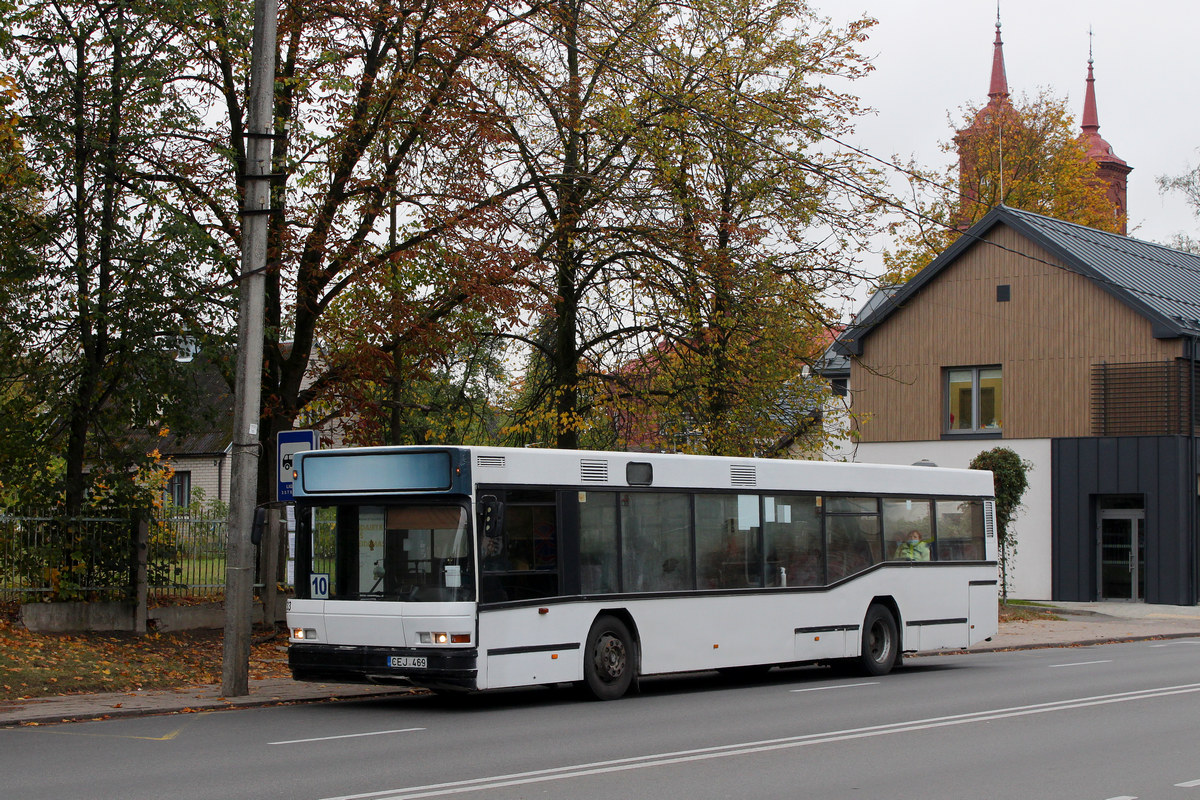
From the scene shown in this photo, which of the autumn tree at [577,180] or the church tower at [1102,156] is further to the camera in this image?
the church tower at [1102,156]

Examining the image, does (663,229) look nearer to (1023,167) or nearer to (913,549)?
(913,549)

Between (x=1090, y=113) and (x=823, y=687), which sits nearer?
(x=823, y=687)

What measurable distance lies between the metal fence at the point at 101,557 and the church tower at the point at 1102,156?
248 feet

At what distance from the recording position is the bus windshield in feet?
44.1

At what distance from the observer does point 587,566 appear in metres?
14.7

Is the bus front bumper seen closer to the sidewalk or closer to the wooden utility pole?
the sidewalk

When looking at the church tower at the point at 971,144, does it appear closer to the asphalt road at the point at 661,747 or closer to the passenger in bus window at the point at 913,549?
the passenger in bus window at the point at 913,549

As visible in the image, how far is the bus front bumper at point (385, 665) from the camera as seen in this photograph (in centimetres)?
1323

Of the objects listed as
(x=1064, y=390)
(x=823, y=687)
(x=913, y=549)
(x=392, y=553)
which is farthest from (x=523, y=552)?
→ (x=1064, y=390)

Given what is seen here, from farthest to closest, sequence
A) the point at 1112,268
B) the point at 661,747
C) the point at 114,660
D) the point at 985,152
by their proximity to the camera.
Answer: the point at 985,152
the point at 1112,268
the point at 114,660
the point at 661,747

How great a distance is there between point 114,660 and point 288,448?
347 centimetres

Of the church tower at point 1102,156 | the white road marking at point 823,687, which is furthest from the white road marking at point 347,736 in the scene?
the church tower at point 1102,156

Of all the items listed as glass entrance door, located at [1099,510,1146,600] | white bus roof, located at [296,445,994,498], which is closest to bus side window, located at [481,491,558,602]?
white bus roof, located at [296,445,994,498]

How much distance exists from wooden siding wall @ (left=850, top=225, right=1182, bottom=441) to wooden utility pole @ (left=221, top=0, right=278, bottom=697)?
22.7m
